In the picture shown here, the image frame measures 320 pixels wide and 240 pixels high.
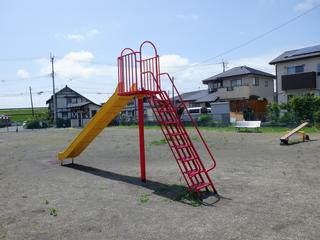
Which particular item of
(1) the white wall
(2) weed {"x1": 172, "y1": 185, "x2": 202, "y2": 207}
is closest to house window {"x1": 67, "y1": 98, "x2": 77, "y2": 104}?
(1) the white wall

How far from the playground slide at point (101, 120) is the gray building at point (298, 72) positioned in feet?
62.8

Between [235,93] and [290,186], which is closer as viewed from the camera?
[290,186]

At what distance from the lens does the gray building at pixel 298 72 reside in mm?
24016

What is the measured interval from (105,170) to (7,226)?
4.30 meters

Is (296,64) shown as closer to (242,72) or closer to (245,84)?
(245,84)

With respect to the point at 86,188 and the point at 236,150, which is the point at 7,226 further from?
the point at 236,150

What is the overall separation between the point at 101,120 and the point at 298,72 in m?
21.4

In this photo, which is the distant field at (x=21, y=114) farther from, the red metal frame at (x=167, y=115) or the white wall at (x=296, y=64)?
the red metal frame at (x=167, y=115)

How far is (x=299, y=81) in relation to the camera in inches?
968

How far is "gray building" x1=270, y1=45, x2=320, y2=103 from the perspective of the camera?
24.0 meters

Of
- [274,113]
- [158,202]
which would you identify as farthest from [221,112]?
[158,202]

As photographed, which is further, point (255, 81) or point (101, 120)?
point (255, 81)

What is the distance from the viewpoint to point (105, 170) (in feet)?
28.7

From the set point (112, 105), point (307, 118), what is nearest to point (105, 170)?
point (112, 105)
